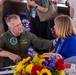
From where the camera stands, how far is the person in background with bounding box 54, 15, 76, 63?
195 centimetres

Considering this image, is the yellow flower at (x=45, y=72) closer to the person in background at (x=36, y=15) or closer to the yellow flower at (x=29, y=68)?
the yellow flower at (x=29, y=68)

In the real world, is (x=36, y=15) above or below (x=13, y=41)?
above

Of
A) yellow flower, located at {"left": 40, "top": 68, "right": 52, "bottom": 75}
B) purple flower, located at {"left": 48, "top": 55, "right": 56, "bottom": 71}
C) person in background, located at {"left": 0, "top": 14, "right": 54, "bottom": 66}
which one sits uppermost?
purple flower, located at {"left": 48, "top": 55, "right": 56, "bottom": 71}

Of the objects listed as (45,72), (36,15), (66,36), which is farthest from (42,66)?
(36,15)

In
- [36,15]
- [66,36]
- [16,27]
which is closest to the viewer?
[66,36]

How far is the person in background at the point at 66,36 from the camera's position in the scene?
6.41 feet

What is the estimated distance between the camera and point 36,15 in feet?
10.6

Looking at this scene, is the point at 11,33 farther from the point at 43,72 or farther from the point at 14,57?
the point at 43,72

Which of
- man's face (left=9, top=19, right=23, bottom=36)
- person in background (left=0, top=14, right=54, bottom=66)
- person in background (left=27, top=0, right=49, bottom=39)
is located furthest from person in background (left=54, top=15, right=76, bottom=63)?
person in background (left=27, top=0, right=49, bottom=39)

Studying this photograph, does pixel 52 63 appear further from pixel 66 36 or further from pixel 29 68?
pixel 66 36

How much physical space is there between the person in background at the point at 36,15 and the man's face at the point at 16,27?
76 cm

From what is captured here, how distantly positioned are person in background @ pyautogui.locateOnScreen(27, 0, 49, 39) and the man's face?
0.76m

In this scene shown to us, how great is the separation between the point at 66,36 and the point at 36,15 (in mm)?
1297

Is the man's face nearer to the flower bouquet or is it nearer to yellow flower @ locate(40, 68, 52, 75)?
the flower bouquet
